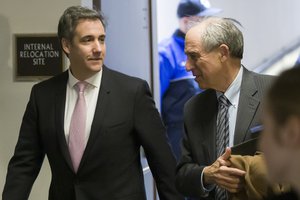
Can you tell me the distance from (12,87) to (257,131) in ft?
5.14

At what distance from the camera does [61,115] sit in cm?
245

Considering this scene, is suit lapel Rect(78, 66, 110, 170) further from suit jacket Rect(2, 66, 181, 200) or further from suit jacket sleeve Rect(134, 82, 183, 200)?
suit jacket sleeve Rect(134, 82, 183, 200)

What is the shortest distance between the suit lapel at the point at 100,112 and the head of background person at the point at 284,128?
4.23ft

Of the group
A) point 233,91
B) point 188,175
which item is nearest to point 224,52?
point 233,91

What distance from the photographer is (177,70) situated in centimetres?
463

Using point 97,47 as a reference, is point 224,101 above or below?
below

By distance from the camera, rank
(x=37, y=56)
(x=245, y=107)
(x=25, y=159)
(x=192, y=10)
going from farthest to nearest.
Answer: (x=192, y=10), (x=37, y=56), (x=25, y=159), (x=245, y=107)

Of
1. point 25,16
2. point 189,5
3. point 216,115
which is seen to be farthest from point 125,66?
point 216,115

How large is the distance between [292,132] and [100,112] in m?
1.41

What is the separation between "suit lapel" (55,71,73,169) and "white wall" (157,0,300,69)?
7.81ft

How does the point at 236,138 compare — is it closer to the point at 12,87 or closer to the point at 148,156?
the point at 148,156

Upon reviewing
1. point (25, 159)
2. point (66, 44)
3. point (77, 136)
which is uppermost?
point (66, 44)

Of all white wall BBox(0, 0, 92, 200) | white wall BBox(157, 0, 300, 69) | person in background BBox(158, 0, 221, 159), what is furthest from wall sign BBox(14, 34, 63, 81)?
white wall BBox(157, 0, 300, 69)

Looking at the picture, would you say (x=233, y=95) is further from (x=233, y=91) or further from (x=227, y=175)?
(x=227, y=175)
